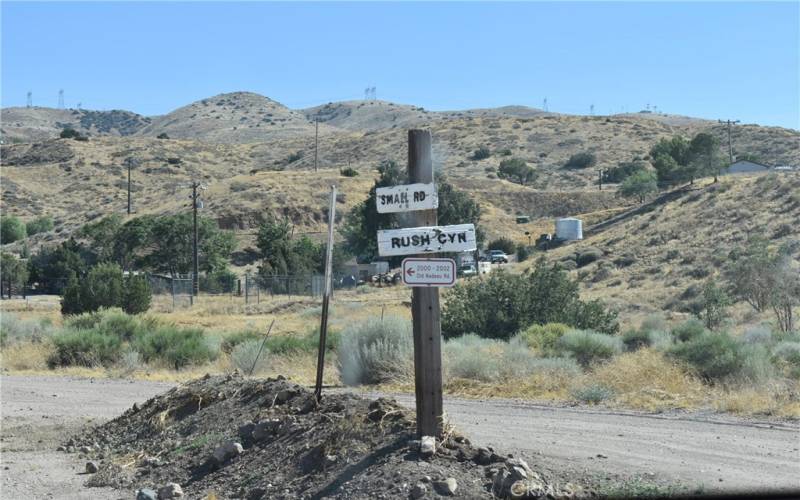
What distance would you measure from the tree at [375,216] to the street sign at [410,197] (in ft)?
200

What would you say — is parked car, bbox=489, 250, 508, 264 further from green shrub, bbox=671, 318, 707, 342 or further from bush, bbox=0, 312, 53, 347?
green shrub, bbox=671, 318, 707, 342

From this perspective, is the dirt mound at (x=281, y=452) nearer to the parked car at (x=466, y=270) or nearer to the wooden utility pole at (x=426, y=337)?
the wooden utility pole at (x=426, y=337)

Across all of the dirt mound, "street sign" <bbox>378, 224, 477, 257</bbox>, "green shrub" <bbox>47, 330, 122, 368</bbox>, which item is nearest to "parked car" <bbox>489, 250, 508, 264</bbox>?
"green shrub" <bbox>47, 330, 122, 368</bbox>

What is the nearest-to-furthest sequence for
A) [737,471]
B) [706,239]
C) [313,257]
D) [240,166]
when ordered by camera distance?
[737,471]
[706,239]
[313,257]
[240,166]

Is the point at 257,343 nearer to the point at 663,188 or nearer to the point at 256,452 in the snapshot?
the point at 256,452

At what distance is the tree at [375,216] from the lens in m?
73.6

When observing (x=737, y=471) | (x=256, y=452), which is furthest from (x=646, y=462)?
(x=256, y=452)

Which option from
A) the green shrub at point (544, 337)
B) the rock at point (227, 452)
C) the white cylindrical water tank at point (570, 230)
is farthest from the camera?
the white cylindrical water tank at point (570, 230)

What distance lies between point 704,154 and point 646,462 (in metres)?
78.3

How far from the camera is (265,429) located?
1090cm

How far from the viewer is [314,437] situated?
10117mm

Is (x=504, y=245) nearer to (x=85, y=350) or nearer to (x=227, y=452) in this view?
(x=85, y=350)

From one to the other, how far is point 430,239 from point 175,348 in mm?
17038

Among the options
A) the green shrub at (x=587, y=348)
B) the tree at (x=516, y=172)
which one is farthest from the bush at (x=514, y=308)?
the tree at (x=516, y=172)
